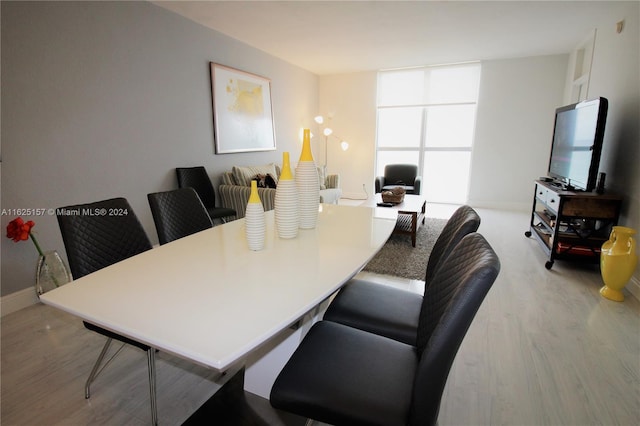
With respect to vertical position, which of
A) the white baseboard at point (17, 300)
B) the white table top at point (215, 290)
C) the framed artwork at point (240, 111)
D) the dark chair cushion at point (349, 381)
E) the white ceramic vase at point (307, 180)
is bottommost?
the white baseboard at point (17, 300)

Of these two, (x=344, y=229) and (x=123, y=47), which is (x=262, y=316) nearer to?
(x=344, y=229)

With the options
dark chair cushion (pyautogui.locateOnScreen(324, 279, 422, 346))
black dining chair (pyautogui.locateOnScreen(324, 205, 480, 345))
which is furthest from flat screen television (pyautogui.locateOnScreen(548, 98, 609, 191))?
dark chair cushion (pyautogui.locateOnScreen(324, 279, 422, 346))

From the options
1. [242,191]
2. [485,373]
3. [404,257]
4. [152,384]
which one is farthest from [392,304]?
[242,191]

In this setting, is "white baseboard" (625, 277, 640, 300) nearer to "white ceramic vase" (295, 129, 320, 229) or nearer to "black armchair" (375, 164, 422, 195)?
"white ceramic vase" (295, 129, 320, 229)

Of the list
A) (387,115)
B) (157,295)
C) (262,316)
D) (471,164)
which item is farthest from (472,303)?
(387,115)

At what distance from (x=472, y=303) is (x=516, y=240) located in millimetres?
3606

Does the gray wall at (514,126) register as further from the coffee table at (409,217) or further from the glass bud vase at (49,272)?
the glass bud vase at (49,272)

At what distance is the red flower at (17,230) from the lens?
82.7 inches

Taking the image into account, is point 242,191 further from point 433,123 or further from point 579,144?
point 433,123

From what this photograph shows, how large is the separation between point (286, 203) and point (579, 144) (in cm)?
311

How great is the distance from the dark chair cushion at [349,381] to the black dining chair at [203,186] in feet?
8.45

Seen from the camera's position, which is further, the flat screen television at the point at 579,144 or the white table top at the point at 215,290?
the flat screen television at the point at 579,144

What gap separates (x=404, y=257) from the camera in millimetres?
3111

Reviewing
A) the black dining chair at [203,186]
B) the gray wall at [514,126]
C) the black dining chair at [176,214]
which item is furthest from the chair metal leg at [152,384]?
the gray wall at [514,126]
